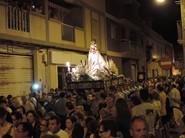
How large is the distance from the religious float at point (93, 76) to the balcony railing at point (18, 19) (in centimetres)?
289

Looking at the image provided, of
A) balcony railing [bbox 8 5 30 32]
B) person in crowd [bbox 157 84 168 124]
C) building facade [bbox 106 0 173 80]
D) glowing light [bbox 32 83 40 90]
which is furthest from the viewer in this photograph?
building facade [bbox 106 0 173 80]

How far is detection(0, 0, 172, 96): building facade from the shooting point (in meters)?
20.3

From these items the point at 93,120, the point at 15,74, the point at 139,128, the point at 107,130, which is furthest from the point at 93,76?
the point at 139,128

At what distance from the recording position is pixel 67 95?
622 inches

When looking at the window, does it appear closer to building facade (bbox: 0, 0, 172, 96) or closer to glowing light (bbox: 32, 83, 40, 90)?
building facade (bbox: 0, 0, 172, 96)

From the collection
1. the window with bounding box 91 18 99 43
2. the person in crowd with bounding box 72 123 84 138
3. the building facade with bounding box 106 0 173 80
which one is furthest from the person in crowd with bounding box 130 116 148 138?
the window with bounding box 91 18 99 43

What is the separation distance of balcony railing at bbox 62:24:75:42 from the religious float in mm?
4747

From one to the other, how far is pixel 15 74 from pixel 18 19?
2339 millimetres

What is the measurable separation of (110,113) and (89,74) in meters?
10.2

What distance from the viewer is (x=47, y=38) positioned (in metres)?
23.9

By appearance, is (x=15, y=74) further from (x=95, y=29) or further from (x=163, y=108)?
(x=95, y=29)

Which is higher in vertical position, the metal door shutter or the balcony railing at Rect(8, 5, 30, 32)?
the balcony railing at Rect(8, 5, 30, 32)

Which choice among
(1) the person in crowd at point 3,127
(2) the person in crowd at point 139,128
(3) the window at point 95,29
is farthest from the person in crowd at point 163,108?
(3) the window at point 95,29

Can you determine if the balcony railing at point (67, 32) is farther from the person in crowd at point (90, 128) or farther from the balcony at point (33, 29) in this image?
the person in crowd at point (90, 128)
